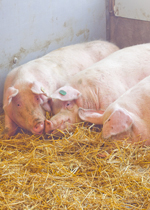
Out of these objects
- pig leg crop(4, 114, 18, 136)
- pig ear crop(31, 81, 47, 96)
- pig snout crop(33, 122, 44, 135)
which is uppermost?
pig ear crop(31, 81, 47, 96)

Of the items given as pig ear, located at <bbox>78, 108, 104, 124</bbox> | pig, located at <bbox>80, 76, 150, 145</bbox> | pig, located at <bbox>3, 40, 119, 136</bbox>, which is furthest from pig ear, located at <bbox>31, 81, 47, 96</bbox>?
pig, located at <bbox>80, 76, 150, 145</bbox>

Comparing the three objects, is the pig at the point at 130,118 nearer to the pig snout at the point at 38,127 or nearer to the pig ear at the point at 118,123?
Result: the pig ear at the point at 118,123

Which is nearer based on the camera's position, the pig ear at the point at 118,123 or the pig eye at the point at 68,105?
the pig ear at the point at 118,123

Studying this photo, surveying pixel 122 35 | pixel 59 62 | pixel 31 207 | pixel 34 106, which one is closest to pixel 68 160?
pixel 31 207

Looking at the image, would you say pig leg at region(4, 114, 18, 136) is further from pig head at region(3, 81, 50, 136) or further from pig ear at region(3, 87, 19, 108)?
pig ear at region(3, 87, 19, 108)

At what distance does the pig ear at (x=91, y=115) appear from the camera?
3.38 meters

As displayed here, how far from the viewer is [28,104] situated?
149 inches

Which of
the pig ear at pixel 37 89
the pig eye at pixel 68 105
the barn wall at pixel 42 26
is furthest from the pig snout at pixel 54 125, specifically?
the barn wall at pixel 42 26

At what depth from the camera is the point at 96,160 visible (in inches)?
115

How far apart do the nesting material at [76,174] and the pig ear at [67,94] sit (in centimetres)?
45

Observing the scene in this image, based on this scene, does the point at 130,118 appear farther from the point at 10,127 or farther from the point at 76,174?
the point at 10,127

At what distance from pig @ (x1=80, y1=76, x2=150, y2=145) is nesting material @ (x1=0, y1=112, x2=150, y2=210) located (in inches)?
4.8

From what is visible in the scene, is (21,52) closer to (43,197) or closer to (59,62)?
(59,62)

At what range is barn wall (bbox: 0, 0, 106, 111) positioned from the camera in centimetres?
454
